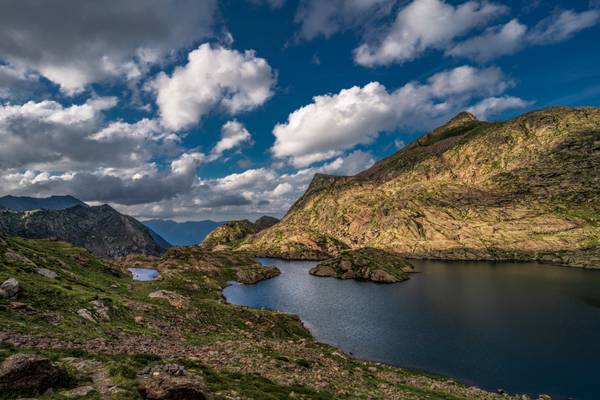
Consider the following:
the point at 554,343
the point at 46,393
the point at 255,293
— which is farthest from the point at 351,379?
the point at 255,293

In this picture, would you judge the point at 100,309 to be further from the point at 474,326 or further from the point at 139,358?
the point at 474,326

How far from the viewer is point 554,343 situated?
83.6m

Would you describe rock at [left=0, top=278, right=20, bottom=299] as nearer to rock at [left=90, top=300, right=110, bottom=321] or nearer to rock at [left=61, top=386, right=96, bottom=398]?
rock at [left=90, top=300, right=110, bottom=321]

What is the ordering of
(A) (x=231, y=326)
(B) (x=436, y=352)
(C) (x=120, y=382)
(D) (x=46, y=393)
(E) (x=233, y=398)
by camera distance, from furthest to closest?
(B) (x=436, y=352), (A) (x=231, y=326), (E) (x=233, y=398), (C) (x=120, y=382), (D) (x=46, y=393)

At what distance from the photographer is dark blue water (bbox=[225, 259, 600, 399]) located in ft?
223

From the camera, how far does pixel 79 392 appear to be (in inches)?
774

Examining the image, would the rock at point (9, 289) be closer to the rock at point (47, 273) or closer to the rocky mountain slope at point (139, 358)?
the rocky mountain slope at point (139, 358)

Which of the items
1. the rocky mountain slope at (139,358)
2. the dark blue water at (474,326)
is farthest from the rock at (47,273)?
the dark blue water at (474,326)

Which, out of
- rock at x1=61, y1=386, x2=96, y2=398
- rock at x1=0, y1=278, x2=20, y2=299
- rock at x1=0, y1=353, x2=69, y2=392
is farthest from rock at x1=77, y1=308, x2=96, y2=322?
rock at x1=61, y1=386, x2=96, y2=398

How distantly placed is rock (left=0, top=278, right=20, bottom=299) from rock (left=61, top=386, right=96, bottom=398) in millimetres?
26836

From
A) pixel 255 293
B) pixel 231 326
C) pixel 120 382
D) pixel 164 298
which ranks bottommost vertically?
pixel 255 293

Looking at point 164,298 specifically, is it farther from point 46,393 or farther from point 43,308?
point 46,393

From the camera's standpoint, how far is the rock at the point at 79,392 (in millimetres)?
19195

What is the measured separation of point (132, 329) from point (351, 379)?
29812mm
